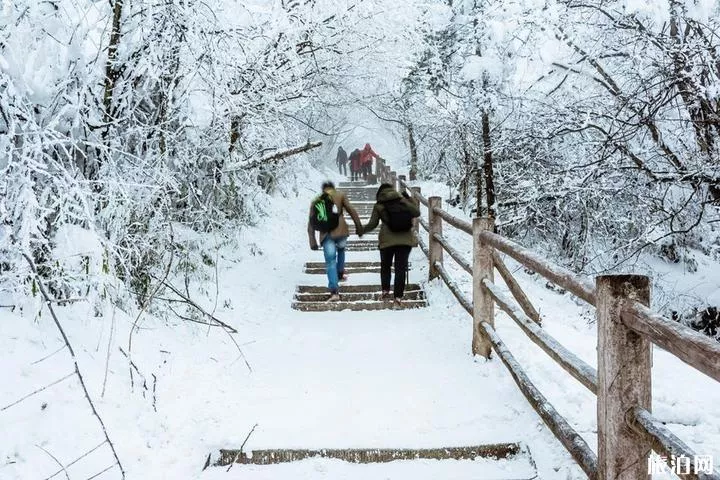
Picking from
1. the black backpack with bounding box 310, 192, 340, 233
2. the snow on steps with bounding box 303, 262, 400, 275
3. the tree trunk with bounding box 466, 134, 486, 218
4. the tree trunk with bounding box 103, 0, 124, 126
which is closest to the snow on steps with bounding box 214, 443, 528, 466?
the tree trunk with bounding box 103, 0, 124, 126

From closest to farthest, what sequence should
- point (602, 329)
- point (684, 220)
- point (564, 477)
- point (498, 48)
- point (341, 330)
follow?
point (602, 329) → point (564, 477) → point (341, 330) → point (684, 220) → point (498, 48)

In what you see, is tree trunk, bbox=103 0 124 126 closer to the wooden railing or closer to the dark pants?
the wooden railing

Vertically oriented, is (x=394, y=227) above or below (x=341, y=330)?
above

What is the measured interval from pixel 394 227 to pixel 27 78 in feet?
14.3

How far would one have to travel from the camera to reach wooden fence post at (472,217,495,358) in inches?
203

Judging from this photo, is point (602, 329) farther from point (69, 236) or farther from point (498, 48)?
point (498, 48)

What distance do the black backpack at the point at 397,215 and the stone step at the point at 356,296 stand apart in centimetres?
112

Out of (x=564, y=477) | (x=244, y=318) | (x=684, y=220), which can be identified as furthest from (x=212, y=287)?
(x=684, y=220)

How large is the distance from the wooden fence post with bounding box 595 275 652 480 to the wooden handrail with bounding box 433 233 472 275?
310 cm

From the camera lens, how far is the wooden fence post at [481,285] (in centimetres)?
514

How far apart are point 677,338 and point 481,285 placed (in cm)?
310

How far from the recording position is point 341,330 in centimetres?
665

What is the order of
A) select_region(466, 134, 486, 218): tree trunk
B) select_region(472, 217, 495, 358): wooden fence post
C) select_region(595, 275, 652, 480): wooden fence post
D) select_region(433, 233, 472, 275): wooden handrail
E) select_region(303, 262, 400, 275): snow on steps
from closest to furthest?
select_region(595, 275, 652, 480): wooden fence post < select_region(472, 217, 495, 358): wooden fence post < select_region(433, 233, 472, 275): wooden handrail < select_region(303, 262, 400, 275): snow on steps < select_region(466, 134, 486, 218): tree trunk

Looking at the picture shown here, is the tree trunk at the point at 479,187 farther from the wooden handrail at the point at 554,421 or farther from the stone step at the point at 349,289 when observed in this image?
the wooden handrail at the point at 554,421
